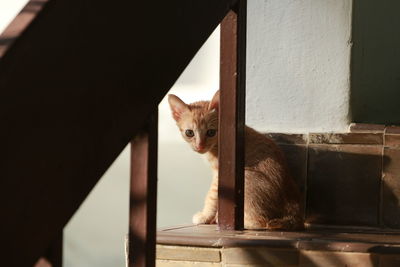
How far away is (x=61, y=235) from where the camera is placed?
1425 millimetres

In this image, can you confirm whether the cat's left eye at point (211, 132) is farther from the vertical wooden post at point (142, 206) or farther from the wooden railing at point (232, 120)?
the vertical wooden post at point (142, 206)

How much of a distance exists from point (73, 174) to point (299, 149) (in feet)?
6.37

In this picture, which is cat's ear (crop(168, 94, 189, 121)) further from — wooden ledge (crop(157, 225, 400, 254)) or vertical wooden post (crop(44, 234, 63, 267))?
vertical wooden post (crop(44, 234, 63, 267))

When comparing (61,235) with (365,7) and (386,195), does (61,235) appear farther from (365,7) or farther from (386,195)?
(365,7)

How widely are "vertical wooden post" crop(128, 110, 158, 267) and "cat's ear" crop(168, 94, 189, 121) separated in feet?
6.25

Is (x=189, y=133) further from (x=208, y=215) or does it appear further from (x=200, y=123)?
(x=208, y=215)

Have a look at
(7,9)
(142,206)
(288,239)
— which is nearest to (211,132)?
(288,239)

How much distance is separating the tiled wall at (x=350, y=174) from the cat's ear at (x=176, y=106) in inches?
22.3

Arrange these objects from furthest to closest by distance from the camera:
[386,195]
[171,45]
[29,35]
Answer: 1. [386,195]
2. [171,45]
3. [29,35]

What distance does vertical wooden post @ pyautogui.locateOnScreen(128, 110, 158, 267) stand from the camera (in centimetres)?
167

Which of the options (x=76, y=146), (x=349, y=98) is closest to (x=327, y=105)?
(x=349, y=98)

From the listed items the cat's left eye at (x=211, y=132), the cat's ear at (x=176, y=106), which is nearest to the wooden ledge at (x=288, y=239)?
the cat's left eye at (x=211, y=132)

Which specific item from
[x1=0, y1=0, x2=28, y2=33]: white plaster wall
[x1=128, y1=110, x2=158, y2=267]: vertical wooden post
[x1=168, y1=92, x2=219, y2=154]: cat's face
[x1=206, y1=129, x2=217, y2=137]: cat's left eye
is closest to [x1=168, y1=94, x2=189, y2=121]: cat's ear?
[x1=168, y1=92, x2=219, y2=154]: cat's face

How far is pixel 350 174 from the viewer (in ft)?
10.5
